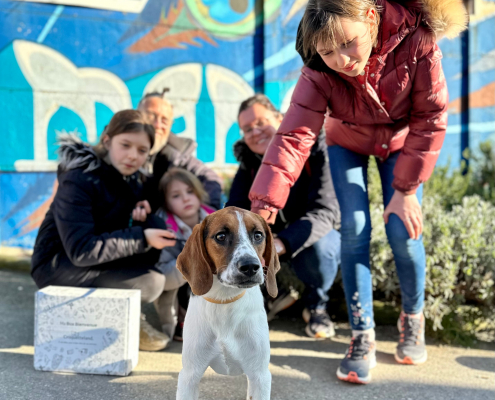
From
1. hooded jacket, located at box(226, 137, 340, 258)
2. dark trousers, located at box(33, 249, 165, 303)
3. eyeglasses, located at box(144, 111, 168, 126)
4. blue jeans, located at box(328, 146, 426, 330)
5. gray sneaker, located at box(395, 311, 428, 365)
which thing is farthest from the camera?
eyeglasses, located at box(144, 111, 168, 126)

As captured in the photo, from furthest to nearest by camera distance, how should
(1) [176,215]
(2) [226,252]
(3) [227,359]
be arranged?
(1) [176,215], (3) [227,359], (2) [226,252]

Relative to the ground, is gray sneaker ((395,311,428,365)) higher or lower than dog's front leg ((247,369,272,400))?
lower

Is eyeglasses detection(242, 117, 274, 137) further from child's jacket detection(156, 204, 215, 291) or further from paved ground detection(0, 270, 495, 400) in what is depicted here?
paved ground detection(0, 270, 495, 400)

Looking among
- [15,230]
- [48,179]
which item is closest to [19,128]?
[48,179]

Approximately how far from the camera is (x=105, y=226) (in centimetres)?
311

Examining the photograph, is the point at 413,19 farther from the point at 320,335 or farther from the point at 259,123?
the point at 320,335

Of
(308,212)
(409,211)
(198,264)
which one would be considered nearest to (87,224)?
(198,264)

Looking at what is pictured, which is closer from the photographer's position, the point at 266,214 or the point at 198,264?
the point at 198,264

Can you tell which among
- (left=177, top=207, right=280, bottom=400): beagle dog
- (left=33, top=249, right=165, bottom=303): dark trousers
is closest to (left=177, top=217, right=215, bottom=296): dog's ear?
(left=177, top=207, right=280, bottom=400): beagle dog

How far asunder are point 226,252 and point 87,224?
1349mm

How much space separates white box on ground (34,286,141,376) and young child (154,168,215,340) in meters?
0.60

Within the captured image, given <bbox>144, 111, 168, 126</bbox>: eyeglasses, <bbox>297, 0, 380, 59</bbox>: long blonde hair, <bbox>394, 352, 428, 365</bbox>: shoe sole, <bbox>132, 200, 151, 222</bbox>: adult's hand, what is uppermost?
<bbox>297, 0, 380, 59</bbox>: long blonde hair

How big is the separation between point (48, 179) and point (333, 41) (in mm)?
4828

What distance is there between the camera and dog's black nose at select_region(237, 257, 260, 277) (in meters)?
1.83
